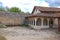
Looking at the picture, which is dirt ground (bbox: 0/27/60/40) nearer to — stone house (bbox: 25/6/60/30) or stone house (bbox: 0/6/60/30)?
stone house (bbox: 0/6/60/30)

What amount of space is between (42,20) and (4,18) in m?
10.9

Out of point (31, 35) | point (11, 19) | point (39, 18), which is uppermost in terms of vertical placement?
point (39, 18)

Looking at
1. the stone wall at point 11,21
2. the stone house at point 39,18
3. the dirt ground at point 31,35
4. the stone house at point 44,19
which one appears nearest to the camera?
the dirt ground at point 31,35

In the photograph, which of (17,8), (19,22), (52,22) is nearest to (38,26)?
(52,22)

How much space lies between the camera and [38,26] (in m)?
27.8

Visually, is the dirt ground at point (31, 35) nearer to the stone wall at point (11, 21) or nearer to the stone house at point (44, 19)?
the stone house at point (44, 19)

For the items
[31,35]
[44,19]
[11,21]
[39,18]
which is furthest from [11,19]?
[31,35]

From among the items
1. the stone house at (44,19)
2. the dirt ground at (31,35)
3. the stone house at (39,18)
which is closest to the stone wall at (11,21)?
the stone house at (39,18)

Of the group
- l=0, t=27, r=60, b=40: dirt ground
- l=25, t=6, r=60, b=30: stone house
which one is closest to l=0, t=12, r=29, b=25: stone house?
l=25, t=6, r=60, b=30: stone house

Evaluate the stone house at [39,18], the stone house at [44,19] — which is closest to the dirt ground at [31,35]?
the stone house at [39,18]

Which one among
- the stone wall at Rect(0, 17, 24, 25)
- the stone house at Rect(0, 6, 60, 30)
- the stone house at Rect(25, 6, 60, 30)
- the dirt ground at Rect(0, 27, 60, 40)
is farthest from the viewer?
the stone wall at Rect(0, 17, 24, 25)

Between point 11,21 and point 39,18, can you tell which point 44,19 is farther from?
point 11,21

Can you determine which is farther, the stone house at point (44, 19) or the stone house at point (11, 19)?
the stone house at point (11, 19)

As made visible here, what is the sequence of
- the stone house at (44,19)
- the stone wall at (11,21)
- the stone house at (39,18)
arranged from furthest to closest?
the stone wall at (11,21) < the stone house at (39,18) < the stone house at (44,19)
